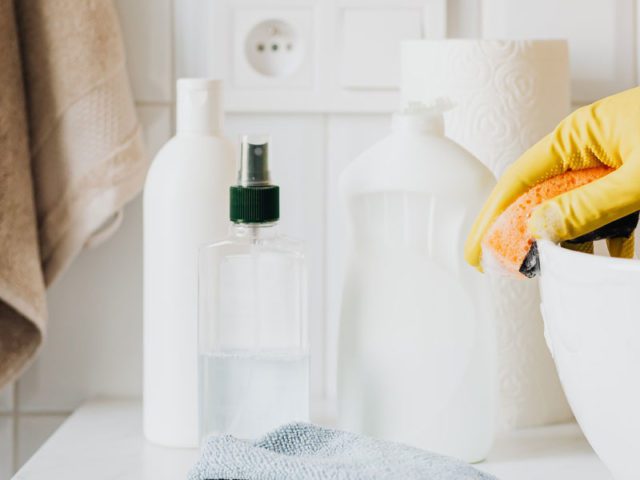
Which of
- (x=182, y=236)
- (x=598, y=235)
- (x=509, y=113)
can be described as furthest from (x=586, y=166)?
(x=182, y=236)

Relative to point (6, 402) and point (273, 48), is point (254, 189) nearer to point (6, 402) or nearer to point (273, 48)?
point (273, 48)

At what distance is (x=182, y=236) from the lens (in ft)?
2.24

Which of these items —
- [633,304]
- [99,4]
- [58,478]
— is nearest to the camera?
[633,304]

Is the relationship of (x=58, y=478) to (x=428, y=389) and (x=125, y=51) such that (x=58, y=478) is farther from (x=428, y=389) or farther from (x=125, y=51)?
(x=125, y=51)

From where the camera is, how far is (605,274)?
0.50 metres

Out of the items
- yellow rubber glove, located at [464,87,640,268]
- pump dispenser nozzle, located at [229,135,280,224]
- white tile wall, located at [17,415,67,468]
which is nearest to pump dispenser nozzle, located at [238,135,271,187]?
pump dispenser nozzle, located at [229,135,280,224]

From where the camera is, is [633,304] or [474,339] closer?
[633,304]

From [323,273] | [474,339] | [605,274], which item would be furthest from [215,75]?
[605,274]

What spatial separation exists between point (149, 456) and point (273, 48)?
1.07 feet

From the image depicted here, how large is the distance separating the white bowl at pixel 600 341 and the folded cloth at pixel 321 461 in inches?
2.6

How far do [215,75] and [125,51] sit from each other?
0.25 feet

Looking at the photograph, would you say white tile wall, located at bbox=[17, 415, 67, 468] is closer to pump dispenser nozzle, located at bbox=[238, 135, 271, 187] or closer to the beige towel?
the beige towel

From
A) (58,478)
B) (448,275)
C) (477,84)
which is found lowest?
(58,478)

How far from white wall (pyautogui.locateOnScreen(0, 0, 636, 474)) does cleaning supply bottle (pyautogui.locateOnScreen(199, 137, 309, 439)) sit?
17cm
